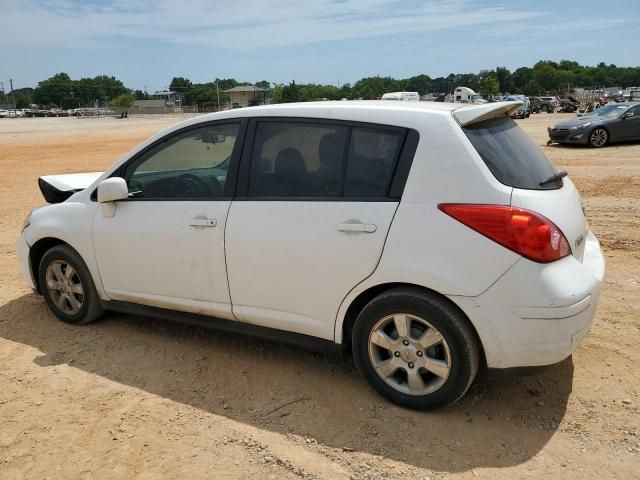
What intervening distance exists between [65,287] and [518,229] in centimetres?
363

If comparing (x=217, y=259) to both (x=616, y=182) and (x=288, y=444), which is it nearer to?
(x=288, y=444)

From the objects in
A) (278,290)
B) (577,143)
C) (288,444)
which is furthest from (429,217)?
(577,143)

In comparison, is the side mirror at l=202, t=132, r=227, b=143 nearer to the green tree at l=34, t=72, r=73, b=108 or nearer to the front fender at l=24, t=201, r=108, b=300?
the front fender at l=24, t=201, r=108, b=300

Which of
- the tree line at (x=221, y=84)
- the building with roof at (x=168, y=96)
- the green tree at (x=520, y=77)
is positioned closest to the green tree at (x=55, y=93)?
the tree line at (x=221, y=84)

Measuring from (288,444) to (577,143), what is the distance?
17.6m

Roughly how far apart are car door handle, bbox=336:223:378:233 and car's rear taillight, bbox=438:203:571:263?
1.59ft

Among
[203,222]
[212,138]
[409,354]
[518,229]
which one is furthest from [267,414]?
[212,138]

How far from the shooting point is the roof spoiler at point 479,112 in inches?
127

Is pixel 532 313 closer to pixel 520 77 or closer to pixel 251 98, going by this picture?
pixel 251 98

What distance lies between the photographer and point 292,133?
3648 mm

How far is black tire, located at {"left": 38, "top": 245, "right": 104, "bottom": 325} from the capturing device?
4555 mm

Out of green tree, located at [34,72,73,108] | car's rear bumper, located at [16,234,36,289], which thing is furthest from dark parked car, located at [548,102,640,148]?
green tree, located at [34,72,73,108]

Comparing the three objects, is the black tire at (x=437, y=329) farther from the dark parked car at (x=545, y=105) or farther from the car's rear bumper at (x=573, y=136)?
the dark parked car at (x=545, y=105)

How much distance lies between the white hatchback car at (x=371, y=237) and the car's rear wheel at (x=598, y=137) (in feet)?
52.6
